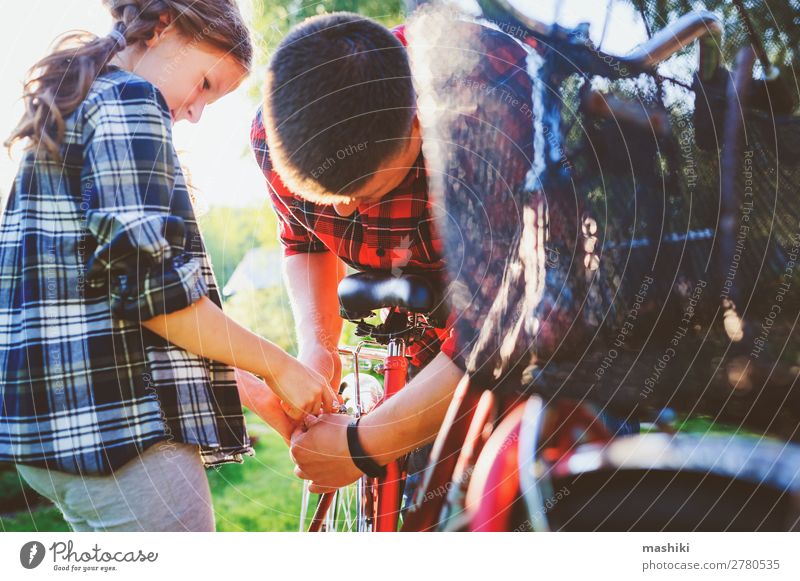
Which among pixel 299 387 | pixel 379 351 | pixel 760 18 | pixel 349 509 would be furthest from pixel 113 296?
pixel 760 18

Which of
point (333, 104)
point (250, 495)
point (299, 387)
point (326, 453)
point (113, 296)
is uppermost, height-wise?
point (333, 104)

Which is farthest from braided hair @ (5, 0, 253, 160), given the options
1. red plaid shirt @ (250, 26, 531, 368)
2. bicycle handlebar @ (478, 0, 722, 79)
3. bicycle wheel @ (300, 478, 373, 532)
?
bicycle wheel @ (300, 478, 373, 532)

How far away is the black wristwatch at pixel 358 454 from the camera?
33.2 inches

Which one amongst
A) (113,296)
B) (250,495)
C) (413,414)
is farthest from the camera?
(250,495)

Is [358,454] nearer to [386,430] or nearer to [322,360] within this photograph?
[386,430]

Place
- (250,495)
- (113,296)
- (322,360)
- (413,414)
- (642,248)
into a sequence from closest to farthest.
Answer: (113,296) < (642,248) < (413,414) < (322,360) < (250,495)

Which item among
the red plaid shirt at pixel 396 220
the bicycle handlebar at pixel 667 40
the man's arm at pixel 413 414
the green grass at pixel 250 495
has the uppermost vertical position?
the bicycle handlebar at pixel 667 40

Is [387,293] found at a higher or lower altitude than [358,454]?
higher

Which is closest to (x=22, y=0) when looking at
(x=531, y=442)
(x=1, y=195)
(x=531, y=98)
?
(x=1, y=195)

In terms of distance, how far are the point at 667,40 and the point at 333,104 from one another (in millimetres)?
342

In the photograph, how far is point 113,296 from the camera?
24.2 inches

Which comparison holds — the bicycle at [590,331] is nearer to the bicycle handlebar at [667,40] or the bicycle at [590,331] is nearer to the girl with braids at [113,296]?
the bicycle handlebar at [667,40]
